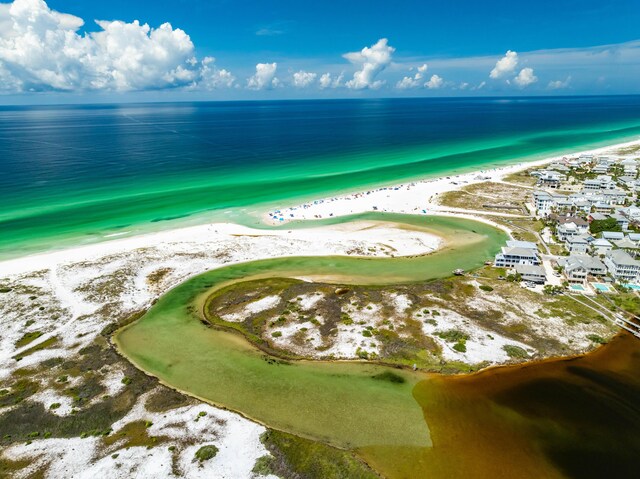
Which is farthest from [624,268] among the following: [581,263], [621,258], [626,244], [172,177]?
[172,177]

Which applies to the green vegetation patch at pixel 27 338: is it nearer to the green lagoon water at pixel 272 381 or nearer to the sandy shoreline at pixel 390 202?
the green lagoon water at pixel 272 381

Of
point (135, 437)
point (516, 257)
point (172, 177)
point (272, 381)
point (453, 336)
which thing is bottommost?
point (272, 381)

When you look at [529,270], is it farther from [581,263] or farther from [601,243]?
[601,243]

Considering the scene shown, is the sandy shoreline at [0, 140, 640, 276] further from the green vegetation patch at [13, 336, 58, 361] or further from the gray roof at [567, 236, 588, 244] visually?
the green vegetation patch at [13, 336, 58, 361]

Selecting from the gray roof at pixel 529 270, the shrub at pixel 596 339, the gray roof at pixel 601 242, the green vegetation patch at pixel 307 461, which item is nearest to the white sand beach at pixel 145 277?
the green vegetation patch at pixel 307 461

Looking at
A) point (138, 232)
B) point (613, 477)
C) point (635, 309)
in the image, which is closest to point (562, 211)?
point (635, 309)

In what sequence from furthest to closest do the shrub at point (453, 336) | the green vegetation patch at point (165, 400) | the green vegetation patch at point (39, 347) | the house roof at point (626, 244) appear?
the house roof at point (626, 244)
the shrub at point (453, 336)
the green vegetation patch at point (39, 347)
the green vegetation patch at point (165, 400)
